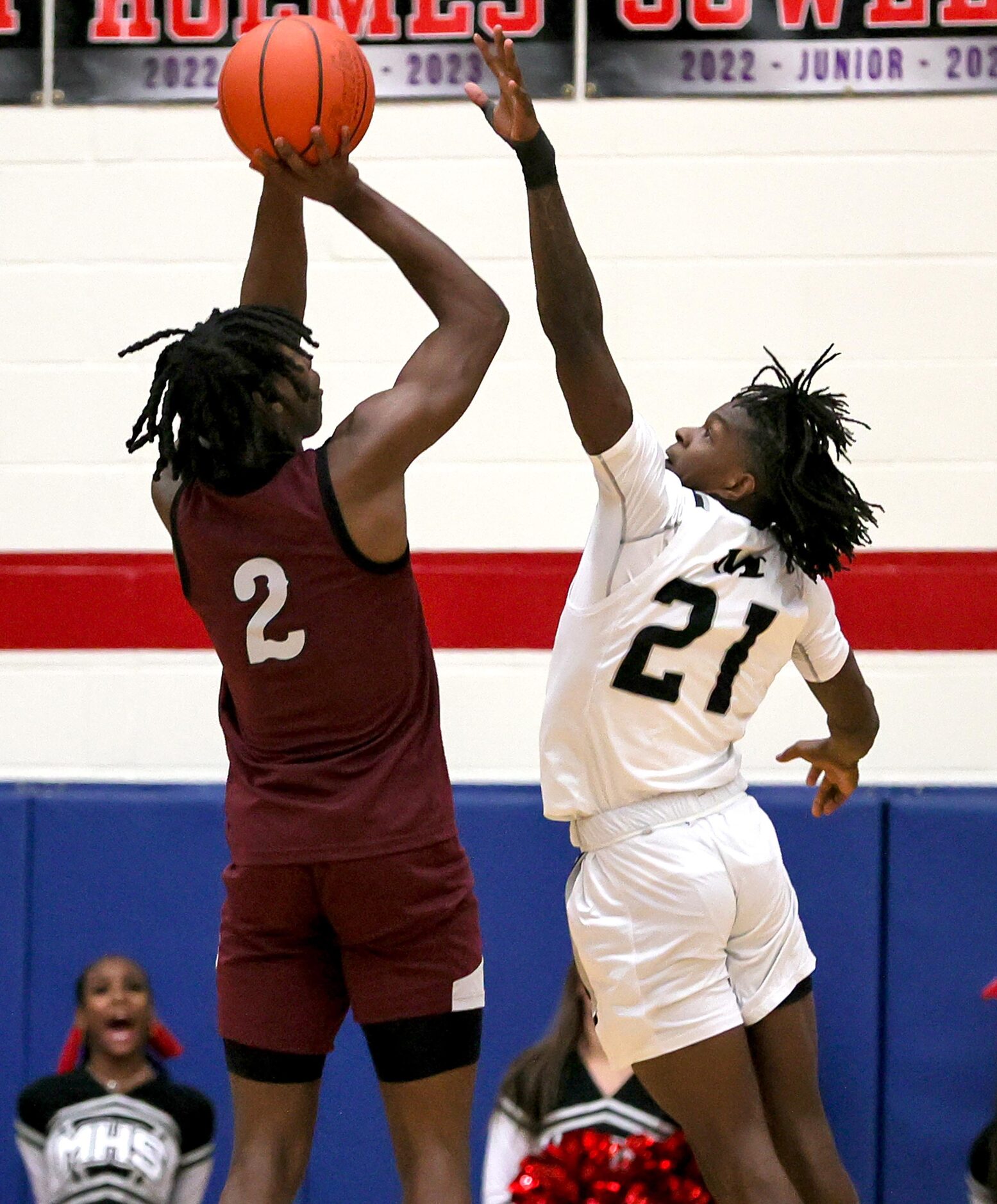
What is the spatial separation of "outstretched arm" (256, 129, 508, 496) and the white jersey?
1.14 feet

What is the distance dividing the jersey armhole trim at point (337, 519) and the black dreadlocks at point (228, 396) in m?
0.08

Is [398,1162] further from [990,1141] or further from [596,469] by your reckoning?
[990,1141]

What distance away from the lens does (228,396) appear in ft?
8.44

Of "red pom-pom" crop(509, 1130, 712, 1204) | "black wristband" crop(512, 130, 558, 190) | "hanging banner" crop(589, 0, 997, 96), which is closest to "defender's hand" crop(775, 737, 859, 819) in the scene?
"red pom-pom" crop(509, 1130, 712, 1204)

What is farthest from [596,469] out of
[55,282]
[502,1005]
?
[55,282]

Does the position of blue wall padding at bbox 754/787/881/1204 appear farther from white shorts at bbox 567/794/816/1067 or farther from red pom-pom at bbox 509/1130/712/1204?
white shorts at bbox 567/794/816/1067

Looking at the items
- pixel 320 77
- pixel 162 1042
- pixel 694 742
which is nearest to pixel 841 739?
pixel 694 742

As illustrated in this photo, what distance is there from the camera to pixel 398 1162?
262 centimetres

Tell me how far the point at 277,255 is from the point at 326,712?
0.89 meters

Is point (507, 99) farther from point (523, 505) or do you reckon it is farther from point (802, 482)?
point (523, 505)

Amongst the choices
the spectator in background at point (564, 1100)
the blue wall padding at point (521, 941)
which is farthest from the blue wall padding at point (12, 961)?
the spectator in background at point (564, 1100)

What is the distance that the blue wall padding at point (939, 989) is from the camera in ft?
13.5

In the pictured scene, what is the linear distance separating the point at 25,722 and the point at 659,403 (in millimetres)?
1824

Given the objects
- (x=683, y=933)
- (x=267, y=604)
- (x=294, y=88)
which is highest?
(x=294, y=88)
